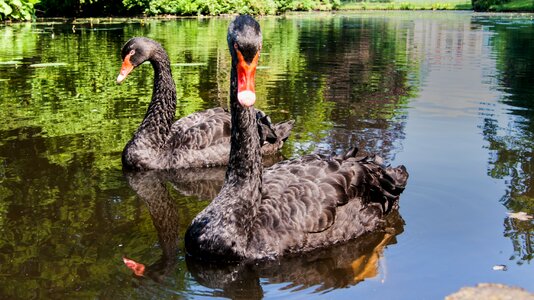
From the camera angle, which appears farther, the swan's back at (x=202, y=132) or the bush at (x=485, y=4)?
the bush at (x=485, y=4)

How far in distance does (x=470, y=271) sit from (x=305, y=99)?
5.57 m

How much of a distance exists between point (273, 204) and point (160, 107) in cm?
261

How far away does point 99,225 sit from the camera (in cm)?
437

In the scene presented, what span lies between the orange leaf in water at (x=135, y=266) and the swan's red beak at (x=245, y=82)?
117 cm

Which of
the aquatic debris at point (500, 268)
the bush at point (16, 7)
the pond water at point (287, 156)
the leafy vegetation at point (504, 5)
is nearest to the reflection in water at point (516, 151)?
the pond water at point (287, 156)

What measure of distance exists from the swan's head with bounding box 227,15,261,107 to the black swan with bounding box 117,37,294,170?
2.38 meters

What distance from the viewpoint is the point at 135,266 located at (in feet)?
12.2

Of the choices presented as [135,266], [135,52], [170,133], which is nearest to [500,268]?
[135,266]

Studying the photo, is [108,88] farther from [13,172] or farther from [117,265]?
[117,265]

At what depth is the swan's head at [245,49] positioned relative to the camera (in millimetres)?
3338

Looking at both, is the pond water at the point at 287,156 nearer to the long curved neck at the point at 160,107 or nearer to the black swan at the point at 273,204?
the black swan at the point at 273,204

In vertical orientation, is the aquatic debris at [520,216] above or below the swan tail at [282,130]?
below

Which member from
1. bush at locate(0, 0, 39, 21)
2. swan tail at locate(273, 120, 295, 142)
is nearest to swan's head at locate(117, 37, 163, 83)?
swan tail at locate(273, 120, 295, 142)

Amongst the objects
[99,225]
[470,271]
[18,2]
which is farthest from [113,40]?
[470,271]
